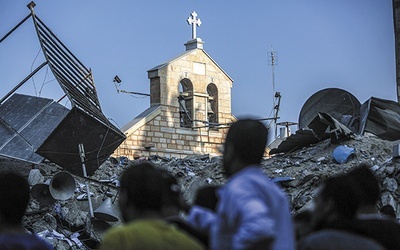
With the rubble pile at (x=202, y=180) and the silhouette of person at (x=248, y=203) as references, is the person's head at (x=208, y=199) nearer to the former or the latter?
the silhouette of person at (x=248, y=203)

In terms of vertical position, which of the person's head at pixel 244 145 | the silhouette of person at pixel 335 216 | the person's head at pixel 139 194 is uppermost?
the person's head at pixel 244 145

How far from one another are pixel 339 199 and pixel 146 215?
1015 mm

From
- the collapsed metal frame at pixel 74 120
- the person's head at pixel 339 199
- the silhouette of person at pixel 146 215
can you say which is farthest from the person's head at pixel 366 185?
the collapsed metal frame at pixel 74 120

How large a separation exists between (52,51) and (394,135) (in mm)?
7635

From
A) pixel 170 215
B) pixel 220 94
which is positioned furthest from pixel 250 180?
→ pixel 220 94

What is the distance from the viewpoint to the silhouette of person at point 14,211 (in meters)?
4.23

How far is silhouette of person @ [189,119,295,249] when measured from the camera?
3660 millimetres

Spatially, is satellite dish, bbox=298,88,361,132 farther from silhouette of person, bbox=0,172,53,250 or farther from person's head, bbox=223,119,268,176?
person's head, bbox=223,119,268,176

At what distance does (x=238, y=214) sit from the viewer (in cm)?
373

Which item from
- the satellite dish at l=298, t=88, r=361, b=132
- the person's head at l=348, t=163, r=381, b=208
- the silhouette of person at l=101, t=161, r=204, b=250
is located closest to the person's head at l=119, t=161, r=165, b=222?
the silhouette of person at l=101, t=161, r=204, b=250

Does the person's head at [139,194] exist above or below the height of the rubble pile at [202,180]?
above

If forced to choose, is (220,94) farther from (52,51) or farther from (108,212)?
(108,212)

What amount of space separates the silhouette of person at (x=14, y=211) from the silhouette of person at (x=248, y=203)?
0.80 m

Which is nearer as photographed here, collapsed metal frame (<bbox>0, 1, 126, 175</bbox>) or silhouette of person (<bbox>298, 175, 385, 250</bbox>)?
silhouette of person (<bbox>298, 175, 385, 250</bbox>)
